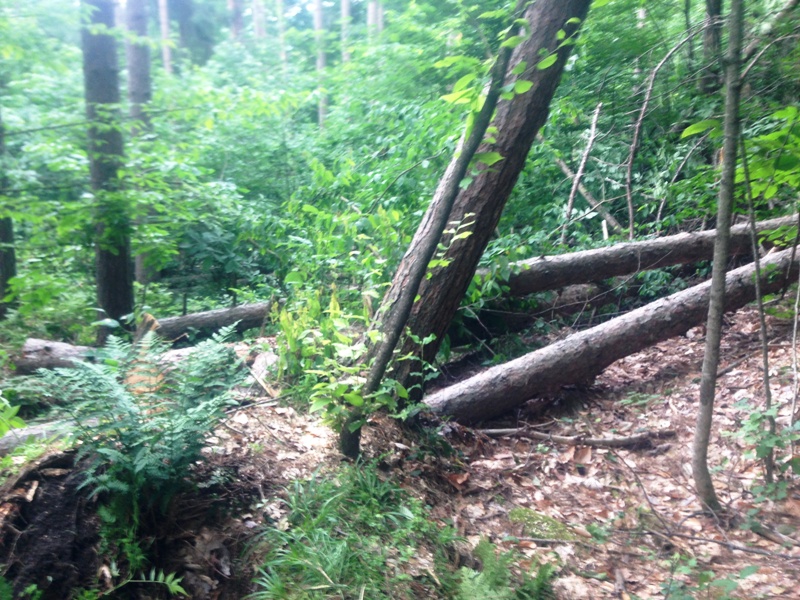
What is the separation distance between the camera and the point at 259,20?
65.7 ft

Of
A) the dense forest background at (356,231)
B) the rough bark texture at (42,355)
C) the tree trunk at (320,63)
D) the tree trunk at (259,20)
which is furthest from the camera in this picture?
the tree trunk at (259,20)

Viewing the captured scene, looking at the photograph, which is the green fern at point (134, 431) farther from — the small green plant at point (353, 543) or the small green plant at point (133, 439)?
the small green plant at point (353, 543)

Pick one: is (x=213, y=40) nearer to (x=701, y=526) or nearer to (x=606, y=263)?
(x=606, y=263)

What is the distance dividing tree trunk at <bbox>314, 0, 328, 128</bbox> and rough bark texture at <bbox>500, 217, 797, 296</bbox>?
569cm

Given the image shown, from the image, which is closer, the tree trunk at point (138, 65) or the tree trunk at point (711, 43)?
the tree trunk at point (711, 43)

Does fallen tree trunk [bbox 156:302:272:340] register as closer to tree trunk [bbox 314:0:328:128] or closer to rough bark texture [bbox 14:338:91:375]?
rough bark texture [bbox 14:338:91:375]

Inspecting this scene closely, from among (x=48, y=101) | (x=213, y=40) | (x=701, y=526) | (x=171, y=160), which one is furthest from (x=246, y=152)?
(x=213, y=40)

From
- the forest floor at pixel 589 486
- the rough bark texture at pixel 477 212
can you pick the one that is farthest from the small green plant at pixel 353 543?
the rough bark texture at pixel 477 212

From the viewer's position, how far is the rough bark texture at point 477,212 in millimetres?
4117

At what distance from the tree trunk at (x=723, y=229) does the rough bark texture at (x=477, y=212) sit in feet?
3.44

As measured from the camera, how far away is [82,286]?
764cm

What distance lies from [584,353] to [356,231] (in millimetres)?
2351

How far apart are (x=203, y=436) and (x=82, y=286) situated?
5804 mm

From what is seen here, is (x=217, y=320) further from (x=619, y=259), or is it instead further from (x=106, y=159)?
(x=619, y=259)
